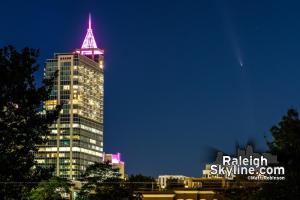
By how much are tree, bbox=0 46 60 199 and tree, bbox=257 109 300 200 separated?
11.7 meters

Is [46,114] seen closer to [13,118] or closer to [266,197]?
[13,118]

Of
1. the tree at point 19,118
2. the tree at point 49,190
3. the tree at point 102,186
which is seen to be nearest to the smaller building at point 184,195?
the tree at point 102,186

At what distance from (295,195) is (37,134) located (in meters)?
12.9

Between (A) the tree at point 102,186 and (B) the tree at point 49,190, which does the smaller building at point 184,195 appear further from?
(B) the tree at point 49,190

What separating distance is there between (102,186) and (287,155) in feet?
154

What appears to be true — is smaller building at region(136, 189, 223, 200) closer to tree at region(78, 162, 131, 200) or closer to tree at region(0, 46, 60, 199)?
tree at region(78, 162, 131, 200)

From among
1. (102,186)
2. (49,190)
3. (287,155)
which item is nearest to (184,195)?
(102,186)

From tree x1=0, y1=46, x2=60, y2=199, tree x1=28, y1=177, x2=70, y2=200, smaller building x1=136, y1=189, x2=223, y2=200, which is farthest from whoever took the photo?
smaller building x1=136, y1=189, x2=223, y2=200

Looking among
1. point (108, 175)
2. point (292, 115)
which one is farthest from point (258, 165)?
point (108, 175)

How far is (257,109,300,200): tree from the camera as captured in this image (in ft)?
109

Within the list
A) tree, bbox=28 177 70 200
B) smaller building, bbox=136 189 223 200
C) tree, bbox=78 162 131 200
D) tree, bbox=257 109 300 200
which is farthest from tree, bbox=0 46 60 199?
smaller building, bbox=136 189 223 200

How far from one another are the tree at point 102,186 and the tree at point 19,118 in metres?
45.0

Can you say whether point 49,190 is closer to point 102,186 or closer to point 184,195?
point 102,186

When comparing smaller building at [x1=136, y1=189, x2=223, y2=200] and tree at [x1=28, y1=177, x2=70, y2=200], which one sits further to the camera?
smaller building at [x1=136, y1=189, x2=223, y2=200]
